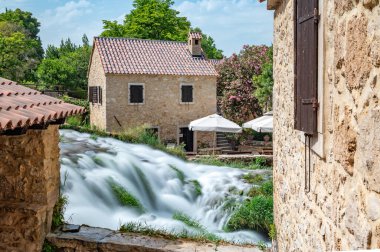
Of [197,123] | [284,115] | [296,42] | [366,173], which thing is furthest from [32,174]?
[197,123]

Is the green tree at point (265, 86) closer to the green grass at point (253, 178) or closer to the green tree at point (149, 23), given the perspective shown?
the green grass at point (253, 178)

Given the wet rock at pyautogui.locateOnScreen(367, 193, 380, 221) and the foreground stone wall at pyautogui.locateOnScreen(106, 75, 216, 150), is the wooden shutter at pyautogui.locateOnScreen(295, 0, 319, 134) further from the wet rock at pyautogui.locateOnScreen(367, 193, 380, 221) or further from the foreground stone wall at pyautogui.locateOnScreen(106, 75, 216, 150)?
the foreground stone wall at pyautogui.locateOnScreen(106, 75, 216, 150)

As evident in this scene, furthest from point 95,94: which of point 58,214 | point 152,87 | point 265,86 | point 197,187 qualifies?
point 58,214

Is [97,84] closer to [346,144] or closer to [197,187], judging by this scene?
[197,187]

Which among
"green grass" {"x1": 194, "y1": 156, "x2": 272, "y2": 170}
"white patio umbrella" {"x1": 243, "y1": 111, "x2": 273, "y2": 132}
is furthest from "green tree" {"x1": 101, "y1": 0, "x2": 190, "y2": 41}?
"green grass" {"x1": 194, "y1": 156, "x2": 272, "y2": 170}

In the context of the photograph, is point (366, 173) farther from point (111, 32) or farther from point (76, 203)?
point (111, 32)

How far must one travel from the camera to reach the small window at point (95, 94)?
65.3ft

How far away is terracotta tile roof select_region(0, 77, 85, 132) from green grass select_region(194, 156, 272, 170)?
9267 millimetres

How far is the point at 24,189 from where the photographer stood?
5.10 meters

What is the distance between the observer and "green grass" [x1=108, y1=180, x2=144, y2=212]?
8.19 metres

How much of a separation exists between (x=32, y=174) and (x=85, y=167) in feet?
14.6

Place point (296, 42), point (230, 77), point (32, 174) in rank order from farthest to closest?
point (230, 77) → point (32, 174) → point (296, 42)

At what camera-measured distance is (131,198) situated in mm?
8383

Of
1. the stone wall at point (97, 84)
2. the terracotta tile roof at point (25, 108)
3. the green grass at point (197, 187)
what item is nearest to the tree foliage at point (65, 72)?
the stone wall at point (97, 84)
